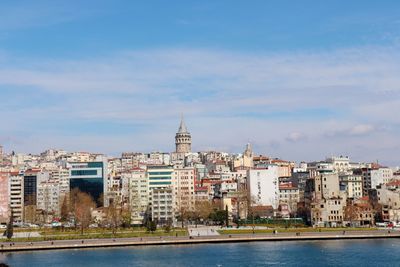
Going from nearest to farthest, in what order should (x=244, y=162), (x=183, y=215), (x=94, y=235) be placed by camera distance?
(x=94, y=235) → (x=183, y=215) → (x=244, y=162)

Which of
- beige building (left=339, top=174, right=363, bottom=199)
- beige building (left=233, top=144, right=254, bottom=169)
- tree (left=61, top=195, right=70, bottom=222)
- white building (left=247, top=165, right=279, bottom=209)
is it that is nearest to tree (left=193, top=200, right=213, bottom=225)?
white building (left=247, top=165, right=279, bottom=209)

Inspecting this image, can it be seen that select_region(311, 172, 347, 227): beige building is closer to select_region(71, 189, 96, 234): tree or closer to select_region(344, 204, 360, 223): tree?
select_region(344, 204, 360, 223): tree

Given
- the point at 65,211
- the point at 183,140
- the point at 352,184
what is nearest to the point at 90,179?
the point at 65,211

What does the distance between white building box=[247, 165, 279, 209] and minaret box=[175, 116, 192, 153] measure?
2875 inches

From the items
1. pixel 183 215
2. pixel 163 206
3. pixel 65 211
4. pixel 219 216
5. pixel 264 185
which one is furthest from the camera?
pixel 264 185

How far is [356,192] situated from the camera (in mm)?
100312

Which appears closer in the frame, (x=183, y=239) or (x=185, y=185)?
(x=183, y=239)

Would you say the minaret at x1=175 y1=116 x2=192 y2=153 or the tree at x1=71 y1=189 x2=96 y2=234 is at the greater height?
the minaret at x1=175 y1=116 x2=192 y2=153

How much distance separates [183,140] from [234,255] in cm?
12285

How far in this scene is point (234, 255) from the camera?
160 feet

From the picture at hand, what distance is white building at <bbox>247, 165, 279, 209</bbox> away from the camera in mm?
96144

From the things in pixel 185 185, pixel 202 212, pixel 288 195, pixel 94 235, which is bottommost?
pixel 94 235

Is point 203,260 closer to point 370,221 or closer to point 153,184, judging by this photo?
point 370,221

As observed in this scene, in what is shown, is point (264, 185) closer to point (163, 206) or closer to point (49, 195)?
point (163, 206)
